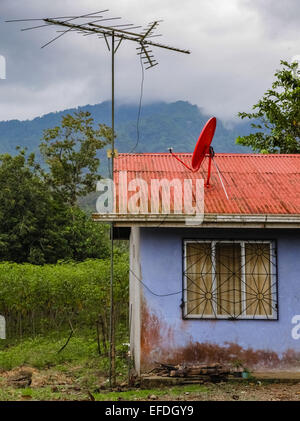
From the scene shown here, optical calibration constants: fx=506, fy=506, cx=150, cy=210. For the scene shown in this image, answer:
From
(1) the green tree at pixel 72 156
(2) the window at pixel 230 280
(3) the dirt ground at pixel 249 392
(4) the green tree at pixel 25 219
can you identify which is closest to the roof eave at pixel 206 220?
(2) the window at pixel 230 280

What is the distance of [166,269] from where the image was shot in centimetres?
841

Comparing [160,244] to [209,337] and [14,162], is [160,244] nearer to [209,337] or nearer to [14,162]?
[209,337]

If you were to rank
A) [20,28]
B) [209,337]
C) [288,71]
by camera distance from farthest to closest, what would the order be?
[288,71]
[209,337]
[20,28]

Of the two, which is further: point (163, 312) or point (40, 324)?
point (40, 324)

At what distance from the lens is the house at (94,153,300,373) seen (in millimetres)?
8258

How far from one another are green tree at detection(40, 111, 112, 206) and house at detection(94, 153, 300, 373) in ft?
88.0

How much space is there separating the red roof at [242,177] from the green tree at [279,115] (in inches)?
400

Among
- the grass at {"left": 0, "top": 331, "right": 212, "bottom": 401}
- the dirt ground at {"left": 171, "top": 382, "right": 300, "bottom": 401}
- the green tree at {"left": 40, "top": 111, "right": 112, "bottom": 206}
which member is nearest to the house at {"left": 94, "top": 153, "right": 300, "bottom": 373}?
the dirt ground at {"left": 171, "top": 382, "right": 300, "bottom": 401}

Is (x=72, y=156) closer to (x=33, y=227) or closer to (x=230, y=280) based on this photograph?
(x=33, y=227)

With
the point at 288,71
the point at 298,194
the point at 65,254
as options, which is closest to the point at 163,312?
the point at 298,194

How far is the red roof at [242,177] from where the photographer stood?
862 centimetres

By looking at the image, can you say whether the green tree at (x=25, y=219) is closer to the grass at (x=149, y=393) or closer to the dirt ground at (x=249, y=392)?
the grass at (x=149, y=393)

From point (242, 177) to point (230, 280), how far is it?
2.34 m
